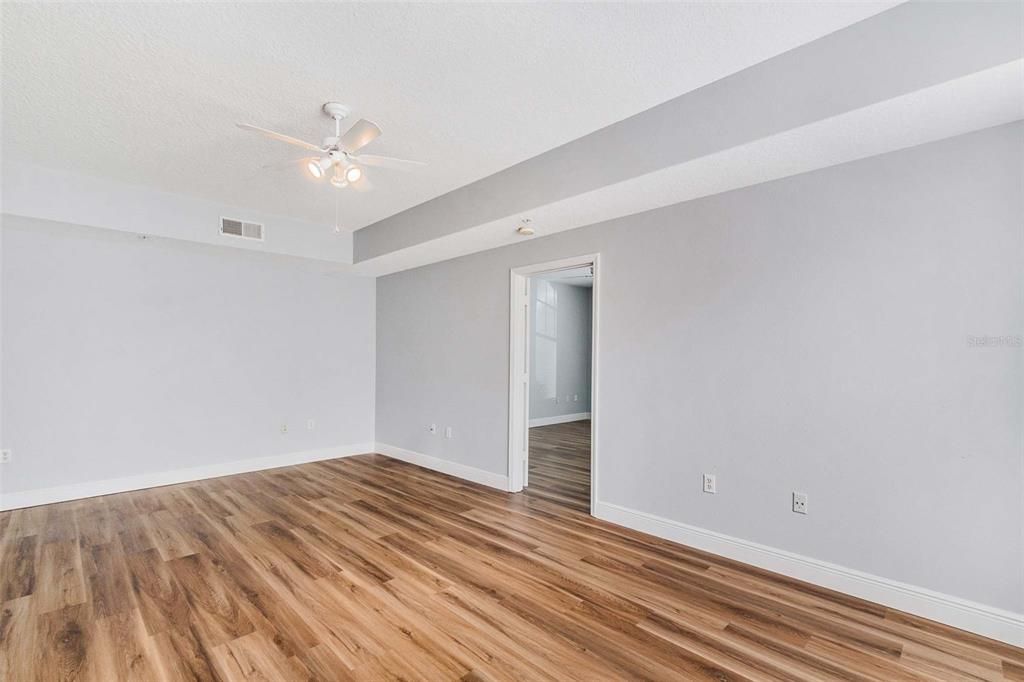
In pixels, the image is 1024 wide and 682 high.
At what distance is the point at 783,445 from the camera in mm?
2809

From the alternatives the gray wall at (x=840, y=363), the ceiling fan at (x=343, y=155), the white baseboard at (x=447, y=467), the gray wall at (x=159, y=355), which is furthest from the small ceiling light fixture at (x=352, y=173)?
the white baseboard at (x=447, y=467)

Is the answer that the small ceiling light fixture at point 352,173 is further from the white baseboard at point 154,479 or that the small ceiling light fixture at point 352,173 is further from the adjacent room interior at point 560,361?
the adjacent room interior at point 560,361

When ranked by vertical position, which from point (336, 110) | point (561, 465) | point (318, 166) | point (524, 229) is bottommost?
Result: point (561, 465)

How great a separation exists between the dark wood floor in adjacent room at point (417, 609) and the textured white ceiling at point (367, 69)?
9.24ft

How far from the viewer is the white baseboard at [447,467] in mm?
4664

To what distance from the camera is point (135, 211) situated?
4.09 meters

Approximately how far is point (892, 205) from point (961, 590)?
198 centimetres

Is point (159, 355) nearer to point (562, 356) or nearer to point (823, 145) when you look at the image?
point (823, 145)

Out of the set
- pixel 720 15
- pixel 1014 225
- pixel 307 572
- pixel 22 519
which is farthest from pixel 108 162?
pixel 1014 225

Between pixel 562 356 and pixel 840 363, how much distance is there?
6327 mm

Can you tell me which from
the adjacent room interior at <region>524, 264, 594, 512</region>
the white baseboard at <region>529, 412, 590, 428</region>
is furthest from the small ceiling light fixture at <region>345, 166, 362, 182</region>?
the white baseboard at <region>529, 412, 590, 428</region>

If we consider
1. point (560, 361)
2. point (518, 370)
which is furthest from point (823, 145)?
point (560, 361)

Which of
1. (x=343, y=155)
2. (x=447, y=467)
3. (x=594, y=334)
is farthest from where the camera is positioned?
(x=447, y=467)

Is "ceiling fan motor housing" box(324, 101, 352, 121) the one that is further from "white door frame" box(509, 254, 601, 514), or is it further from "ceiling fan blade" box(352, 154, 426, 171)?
"white door frame" box(509, 254, 601, 514)
